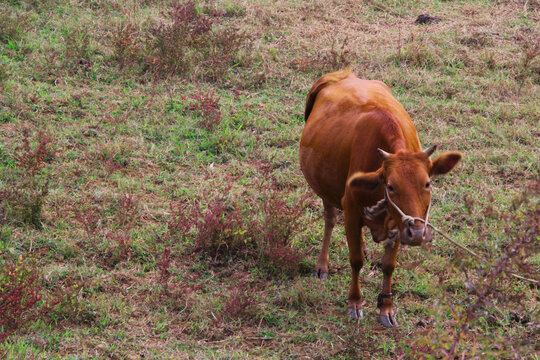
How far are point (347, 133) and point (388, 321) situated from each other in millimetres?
1536

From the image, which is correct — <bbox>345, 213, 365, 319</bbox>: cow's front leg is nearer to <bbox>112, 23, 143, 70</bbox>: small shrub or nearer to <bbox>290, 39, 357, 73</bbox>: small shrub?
<bbox>290, 39, 357, 73</bbox>: small shrub

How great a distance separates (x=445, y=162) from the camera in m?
4.46

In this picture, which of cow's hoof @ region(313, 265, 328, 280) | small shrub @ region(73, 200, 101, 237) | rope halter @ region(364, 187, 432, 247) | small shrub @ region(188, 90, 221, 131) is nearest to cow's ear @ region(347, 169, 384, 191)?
rope halter @ region(364, 187, 432, 247)

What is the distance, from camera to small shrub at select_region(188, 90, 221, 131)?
25.7 feet

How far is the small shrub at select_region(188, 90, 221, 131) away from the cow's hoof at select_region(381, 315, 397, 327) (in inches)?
143

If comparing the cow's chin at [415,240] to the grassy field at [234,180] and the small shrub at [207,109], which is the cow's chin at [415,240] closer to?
the grassy field at [234,180]

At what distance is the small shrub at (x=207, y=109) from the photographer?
7.83 metres

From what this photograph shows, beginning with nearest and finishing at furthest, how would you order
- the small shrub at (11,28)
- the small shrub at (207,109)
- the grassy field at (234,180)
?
the grassy field at (234,180) < the small shrub at (207,109) < the small shrub at (11,28)

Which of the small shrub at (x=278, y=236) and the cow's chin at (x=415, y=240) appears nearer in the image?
the cow's chin at (x=415, y=240)

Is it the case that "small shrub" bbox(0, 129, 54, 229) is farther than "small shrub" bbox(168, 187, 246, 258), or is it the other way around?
"small shrub" bbox(0, 129, 54, 229)

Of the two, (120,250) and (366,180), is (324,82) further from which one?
(120,250)

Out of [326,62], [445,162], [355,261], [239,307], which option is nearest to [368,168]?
[445,162]

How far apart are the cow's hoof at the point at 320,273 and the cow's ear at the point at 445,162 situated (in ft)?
5.33

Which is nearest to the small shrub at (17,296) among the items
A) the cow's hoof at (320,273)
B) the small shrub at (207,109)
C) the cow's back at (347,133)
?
the cow's hoof at (320,273)
